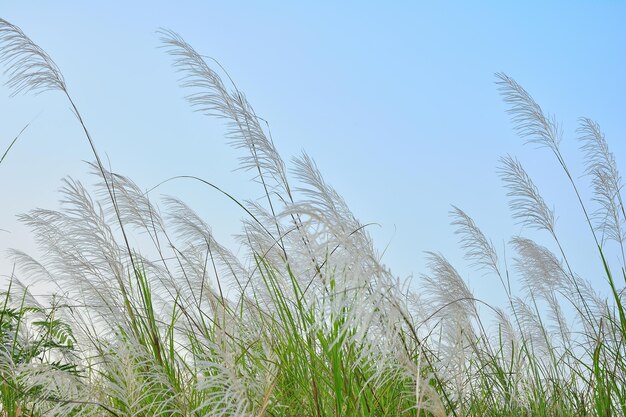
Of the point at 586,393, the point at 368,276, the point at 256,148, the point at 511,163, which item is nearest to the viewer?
the point at 368,276

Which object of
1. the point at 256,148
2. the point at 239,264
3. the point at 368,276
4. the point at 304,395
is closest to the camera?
the point at 368,276

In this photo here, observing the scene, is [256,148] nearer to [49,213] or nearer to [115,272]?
[115,272]

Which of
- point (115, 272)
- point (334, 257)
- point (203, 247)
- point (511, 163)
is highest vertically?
point (511, 163)

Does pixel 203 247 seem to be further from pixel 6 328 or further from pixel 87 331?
pixel 6 328

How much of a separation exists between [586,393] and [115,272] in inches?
81.6

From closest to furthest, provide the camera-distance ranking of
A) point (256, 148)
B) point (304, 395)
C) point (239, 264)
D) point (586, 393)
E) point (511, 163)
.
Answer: point (304, 395), point (256, 148), point (586, 393), point (239, 264), point (511, 163)

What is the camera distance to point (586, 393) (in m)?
3.37

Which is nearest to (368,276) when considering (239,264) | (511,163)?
(239,264)

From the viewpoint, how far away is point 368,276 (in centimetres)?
163

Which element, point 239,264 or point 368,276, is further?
point 239,264

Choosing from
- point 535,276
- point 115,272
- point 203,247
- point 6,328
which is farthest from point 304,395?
point 535,276

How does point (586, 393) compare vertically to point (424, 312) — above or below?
below

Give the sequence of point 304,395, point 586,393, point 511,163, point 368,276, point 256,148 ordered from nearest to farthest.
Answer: point 368,276 < point 304,395 < point 256,148 < point 586,393 < point 511,163

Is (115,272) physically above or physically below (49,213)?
below
